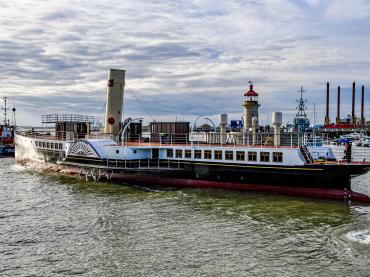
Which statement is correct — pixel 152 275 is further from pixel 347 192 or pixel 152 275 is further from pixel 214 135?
pixel 214 135

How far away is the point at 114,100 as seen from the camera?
5119 centimetres

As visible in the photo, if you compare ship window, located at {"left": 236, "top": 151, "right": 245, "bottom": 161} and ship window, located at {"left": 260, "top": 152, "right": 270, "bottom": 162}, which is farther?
ship window, located at {"left": 236, "top": 151, "right": 245, "bottom": 161}

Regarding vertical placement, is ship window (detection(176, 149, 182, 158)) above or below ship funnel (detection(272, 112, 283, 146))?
below

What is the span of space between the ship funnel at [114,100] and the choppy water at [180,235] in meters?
17.2

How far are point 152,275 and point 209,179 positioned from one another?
21546 mm

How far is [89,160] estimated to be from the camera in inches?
1693

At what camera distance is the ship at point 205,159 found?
33.8 metres

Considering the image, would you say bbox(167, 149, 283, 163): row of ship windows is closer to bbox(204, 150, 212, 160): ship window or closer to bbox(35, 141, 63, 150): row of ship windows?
bbox(204, 150, 212, 160): ship window

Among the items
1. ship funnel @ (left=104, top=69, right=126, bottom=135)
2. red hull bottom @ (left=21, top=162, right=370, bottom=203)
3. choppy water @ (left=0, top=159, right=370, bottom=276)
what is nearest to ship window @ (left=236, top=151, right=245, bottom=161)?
red hull bottom @ (left=21, top=162, right=370, bottom=203)

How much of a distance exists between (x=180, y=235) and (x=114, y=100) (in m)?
32.0

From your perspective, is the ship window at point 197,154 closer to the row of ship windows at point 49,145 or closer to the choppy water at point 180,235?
the choppy water at point 180,235

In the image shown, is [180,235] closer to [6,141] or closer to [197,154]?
[197,154]

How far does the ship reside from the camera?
33.8 meters

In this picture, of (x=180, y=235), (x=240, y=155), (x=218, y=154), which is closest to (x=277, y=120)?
(x=240, y=155)
